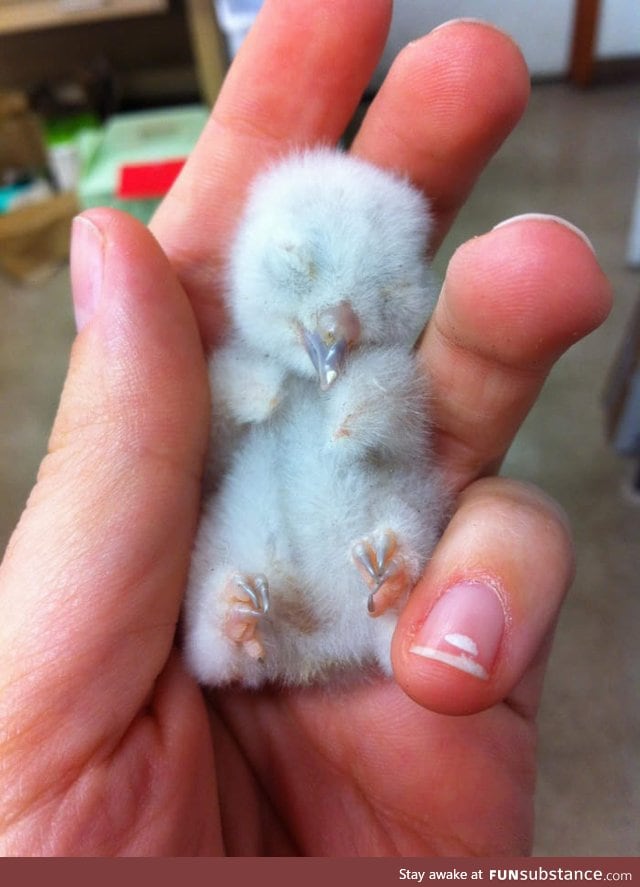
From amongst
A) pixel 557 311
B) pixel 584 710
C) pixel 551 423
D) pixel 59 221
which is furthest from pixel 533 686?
pixel 59 221

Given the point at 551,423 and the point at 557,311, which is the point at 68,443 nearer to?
the point at 557,311

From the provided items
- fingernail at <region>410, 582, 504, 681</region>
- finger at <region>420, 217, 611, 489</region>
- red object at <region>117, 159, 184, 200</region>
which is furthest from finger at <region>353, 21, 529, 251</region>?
red object at <region>117, 159, 184, 200</region>

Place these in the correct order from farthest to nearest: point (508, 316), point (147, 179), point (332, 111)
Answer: point (147, 179), point (332, 111), point (508, 316)

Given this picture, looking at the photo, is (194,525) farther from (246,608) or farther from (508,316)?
(508,316)

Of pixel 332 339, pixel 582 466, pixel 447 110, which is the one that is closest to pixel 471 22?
pixel 447 110

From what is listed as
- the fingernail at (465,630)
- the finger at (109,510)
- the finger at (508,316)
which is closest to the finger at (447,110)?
the finger at (508,316)

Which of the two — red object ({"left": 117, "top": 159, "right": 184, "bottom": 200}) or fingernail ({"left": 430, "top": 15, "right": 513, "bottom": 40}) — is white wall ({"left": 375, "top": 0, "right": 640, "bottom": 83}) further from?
red object ({"left": 117, "top": 159, "right": 184, "bottom": 200})
